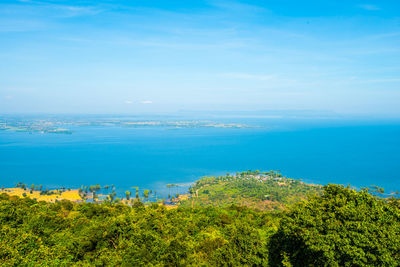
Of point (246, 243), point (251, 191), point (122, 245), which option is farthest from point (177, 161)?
point (246, 243)

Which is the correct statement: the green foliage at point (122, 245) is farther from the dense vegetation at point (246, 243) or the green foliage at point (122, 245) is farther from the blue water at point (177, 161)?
the blue water at point (177, 161)

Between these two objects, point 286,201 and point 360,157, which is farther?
point 360,157

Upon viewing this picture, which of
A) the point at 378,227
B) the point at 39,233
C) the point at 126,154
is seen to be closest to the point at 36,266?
the point at 39,233

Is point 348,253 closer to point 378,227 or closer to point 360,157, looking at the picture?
point 378,227

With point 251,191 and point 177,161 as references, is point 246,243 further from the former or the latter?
point 177,161

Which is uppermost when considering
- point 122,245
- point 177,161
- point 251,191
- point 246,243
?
point 246,243
